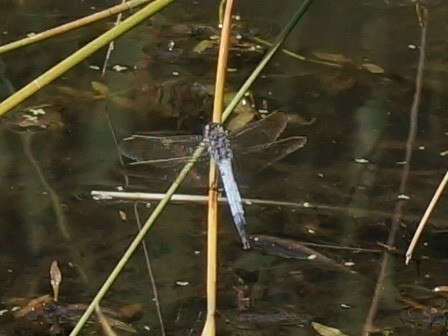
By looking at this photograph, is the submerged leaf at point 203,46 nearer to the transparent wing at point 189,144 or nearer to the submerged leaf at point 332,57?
the submerged leaf at point 332,57

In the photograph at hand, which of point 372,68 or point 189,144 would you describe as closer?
point 189,144

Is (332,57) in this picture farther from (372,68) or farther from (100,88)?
(100,88)

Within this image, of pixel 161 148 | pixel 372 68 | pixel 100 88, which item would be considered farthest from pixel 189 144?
pixel 372 68

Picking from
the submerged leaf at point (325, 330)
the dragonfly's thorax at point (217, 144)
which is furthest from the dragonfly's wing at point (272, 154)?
the dragonfly's thorax at point (217, 144)

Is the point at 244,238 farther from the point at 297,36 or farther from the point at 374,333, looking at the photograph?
the point at 297,36

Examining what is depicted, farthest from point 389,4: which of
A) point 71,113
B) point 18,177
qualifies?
point 18,177

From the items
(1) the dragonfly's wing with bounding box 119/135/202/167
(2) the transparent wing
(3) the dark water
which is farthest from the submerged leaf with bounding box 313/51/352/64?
(1) the dragonfly's wing with bounding box 119/135/202/167
